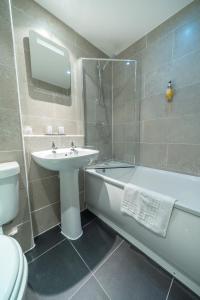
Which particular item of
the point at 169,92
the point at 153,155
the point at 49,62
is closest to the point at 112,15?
the point at 49,62

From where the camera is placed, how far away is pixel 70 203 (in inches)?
48.4

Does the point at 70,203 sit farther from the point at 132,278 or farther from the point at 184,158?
the point at 184,158

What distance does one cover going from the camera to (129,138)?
77.2 inches

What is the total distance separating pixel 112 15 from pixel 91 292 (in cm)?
247

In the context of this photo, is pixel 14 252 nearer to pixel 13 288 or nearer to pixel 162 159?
pixel 13 288

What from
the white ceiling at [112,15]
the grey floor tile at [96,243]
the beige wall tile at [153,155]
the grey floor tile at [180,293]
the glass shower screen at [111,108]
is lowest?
the grey floor tile at [180,293]

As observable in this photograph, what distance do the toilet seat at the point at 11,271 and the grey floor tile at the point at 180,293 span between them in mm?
927

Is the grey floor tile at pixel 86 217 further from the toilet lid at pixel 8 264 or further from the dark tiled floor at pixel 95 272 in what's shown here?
the toilet lid at pixel 8 264

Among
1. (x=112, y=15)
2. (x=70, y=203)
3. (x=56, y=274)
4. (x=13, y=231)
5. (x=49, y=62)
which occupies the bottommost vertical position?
(x=56, y=274)

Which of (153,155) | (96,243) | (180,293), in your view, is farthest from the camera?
(153,155)

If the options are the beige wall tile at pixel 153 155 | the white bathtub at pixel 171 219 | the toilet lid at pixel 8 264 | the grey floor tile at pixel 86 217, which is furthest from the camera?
the beige wall tile at pixel 153 155

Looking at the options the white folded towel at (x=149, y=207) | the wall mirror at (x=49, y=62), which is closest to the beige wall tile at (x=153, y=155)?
the white folded towel at (x=149, y=207)

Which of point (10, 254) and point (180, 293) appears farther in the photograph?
point (180, 293)

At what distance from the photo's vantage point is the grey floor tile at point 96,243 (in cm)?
108
